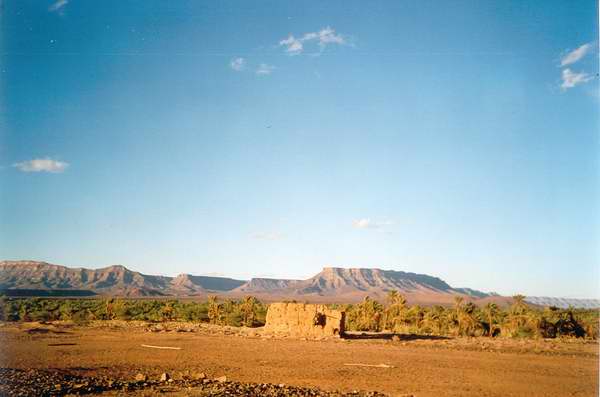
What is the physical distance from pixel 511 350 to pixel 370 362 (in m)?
11.7

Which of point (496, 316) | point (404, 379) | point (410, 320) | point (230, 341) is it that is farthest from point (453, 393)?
point (496, 316)

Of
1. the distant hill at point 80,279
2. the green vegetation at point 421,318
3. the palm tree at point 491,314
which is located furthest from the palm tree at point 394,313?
the distant hill at point 80,279

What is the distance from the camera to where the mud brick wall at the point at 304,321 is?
30938 mm

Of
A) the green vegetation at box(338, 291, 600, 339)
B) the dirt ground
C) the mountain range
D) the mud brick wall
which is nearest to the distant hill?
the mountain range

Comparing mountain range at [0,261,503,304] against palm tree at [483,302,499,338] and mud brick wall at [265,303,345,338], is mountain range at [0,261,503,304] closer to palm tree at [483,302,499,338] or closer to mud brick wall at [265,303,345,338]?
palm tree at [483,302,499,338]

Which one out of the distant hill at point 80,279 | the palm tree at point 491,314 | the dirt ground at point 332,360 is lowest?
the distant hill at point 80,279

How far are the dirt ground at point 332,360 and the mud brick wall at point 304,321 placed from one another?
1.92 m

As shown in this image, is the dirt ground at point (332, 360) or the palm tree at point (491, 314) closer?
the dirt ground at point (332, 360)

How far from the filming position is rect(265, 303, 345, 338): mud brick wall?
102ft

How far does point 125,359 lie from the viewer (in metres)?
18.7

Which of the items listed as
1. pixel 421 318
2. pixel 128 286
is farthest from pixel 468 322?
pixel 128 286

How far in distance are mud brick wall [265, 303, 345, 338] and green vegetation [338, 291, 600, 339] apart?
10.0m

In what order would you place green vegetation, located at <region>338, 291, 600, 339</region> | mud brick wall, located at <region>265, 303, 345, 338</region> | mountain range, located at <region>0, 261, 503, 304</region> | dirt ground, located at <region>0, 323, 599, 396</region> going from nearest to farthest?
dirt ground, located at <region>0, 323, 599, 396</region> → mud brick wall, located at <region>265, 303, 345, 338</region> → green vegetation, located at <region>338, 291, 600, 339</region> → mountain range, located at <region>0, 261, 503, 304</region>

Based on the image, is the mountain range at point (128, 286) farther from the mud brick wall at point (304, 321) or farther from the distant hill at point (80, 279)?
the mud brick wall at point (304, 321)
